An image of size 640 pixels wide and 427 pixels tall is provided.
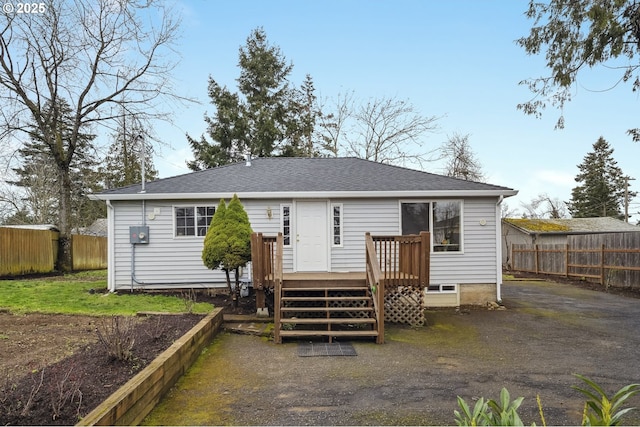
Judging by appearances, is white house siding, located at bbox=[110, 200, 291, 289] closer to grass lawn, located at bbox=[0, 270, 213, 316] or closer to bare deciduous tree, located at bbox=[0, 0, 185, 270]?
grass lawn, located at bbox=[0, 270, 213, 316]

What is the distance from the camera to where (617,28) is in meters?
8.01

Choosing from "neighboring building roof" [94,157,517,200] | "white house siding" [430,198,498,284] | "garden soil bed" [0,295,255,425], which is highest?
"neighboring building roof" [94,157,517,200]

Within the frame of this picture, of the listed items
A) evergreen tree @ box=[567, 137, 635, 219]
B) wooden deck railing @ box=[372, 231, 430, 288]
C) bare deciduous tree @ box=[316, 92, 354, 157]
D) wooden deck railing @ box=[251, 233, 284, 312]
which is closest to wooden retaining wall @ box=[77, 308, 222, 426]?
wooden deck railing @ box=[251, 233, 284, 312]

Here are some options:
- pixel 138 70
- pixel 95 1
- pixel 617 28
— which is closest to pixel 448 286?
pixel 617 28

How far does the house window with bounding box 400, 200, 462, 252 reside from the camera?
948 cm

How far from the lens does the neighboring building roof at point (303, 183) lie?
9234 mm

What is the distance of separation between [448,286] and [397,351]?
3984 mm

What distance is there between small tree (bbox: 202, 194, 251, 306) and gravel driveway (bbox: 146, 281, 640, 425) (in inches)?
62.3

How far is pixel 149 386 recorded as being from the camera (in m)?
3.72

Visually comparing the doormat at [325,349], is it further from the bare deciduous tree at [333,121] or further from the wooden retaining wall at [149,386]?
the bare deciduous tree at [333,121]

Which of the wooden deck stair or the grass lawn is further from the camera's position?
the grass lawn

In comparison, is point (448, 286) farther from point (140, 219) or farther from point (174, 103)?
point (174, 103)

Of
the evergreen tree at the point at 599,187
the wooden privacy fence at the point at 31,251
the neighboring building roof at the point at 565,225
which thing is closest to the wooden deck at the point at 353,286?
the wooden privacy fence at the point at 31,251

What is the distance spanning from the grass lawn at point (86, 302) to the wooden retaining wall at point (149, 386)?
1975 mm
